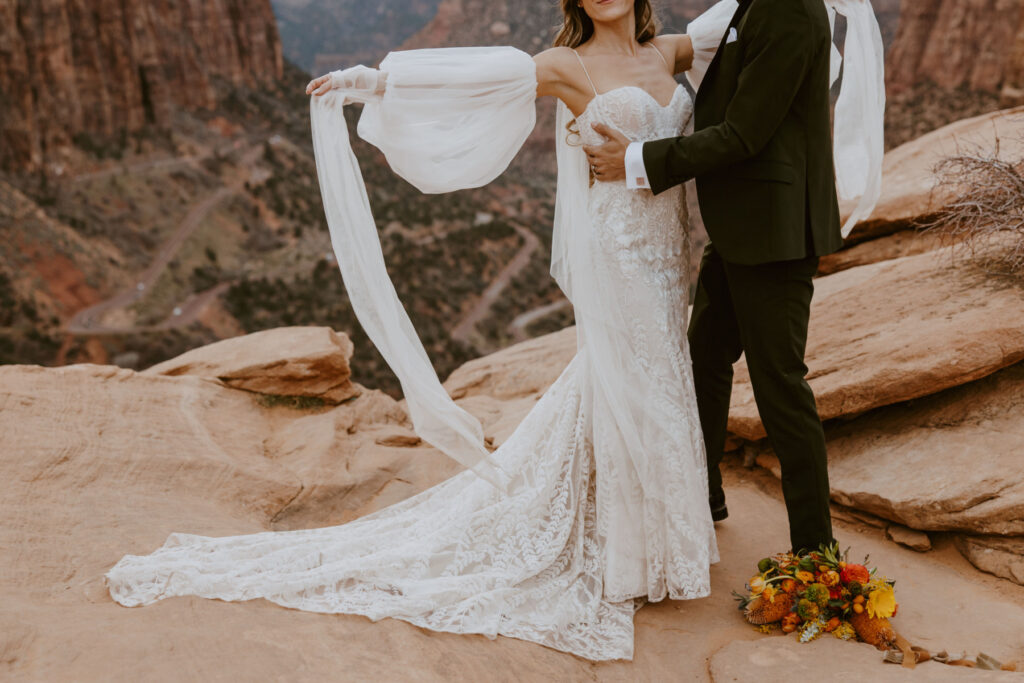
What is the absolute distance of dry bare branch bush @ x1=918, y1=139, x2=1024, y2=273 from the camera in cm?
423

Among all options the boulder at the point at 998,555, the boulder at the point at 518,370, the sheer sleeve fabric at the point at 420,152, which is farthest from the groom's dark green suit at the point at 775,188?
the boulder at the point at 518,370

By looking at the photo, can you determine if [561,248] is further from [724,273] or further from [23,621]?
[23,621]

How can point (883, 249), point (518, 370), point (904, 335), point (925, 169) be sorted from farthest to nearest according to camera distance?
point (518, 370) < point (883, 249) < point (925, 169) < point (904, 335)

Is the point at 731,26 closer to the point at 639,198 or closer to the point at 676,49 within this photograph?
the point at 676,49

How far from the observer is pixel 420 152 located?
327 centimetres

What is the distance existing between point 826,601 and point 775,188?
1563 millimetres

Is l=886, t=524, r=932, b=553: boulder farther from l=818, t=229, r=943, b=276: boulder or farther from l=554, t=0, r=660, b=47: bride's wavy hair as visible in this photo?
l=554, t=0, r=660, b=47: bride's wavy hair

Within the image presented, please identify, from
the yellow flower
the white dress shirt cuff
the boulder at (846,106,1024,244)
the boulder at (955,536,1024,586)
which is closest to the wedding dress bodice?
the white dress shirt cuff

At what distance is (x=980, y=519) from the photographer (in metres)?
3.67

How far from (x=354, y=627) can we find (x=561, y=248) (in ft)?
5.71

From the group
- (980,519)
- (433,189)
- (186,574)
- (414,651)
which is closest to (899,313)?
(980,519)

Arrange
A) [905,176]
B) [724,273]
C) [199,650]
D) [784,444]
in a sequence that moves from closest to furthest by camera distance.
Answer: [199,650] < [784,444] < [724,273] < [905,176]

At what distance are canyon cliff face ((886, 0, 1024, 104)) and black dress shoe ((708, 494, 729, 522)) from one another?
Answer: 38933 mm

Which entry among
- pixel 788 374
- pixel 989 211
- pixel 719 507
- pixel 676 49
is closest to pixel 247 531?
pixel 719 507
